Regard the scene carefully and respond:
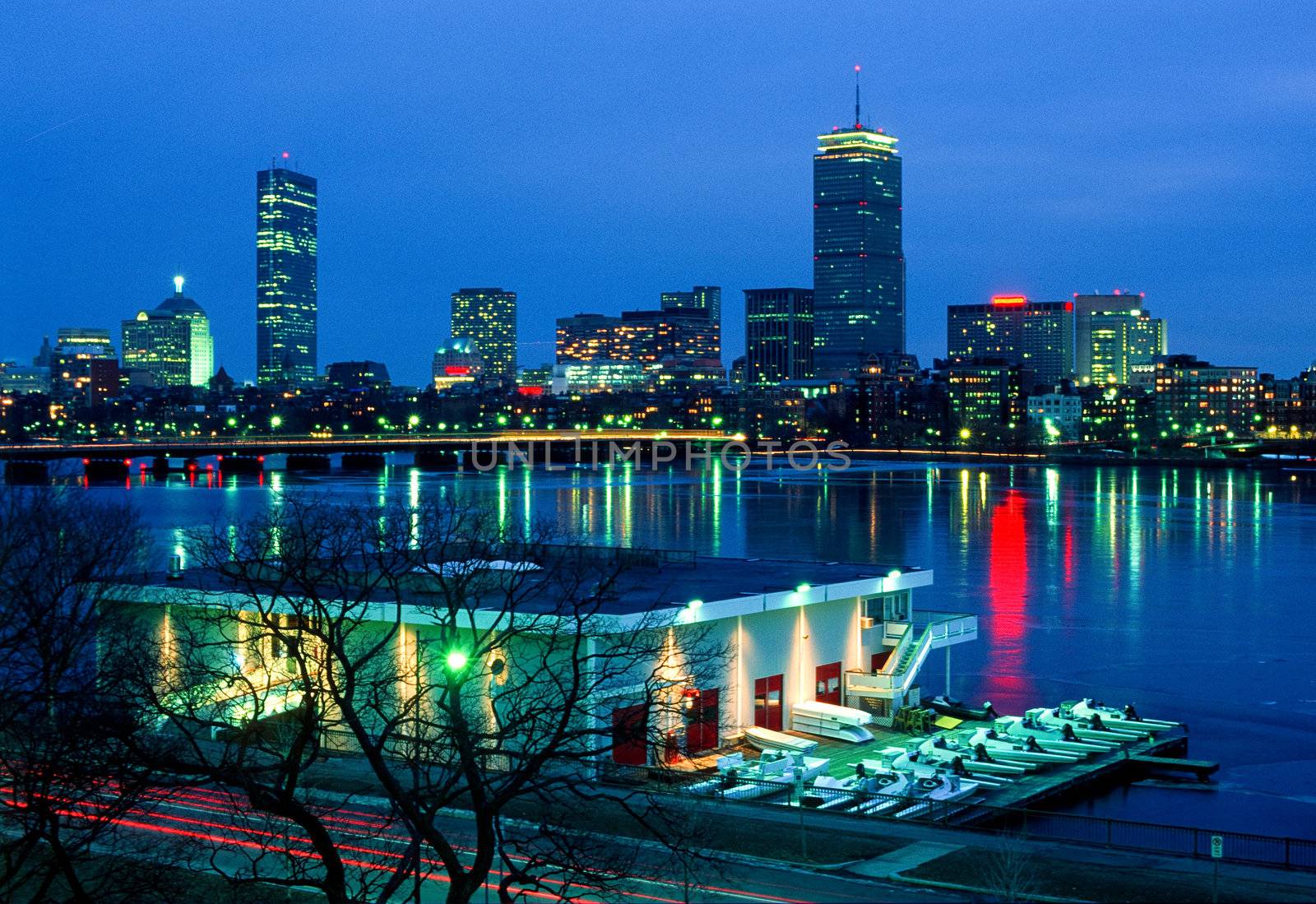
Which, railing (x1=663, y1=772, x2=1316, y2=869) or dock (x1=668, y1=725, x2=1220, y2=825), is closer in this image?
railing (x1=663, y1=772, x2=1316, y2=869)

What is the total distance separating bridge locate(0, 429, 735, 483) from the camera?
426 feet

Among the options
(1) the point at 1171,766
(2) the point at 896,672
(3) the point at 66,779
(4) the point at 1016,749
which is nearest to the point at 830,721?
(2) the point at 896,672

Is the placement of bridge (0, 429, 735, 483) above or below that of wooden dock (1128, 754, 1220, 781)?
above

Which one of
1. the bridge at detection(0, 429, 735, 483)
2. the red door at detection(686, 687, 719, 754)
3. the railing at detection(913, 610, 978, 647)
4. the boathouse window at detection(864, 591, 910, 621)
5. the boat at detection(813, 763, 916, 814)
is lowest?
the boat at detection(813, 763, 916, 814)

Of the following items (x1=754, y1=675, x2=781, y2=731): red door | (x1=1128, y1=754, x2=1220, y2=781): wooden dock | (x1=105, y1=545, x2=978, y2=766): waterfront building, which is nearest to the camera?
(x1=105, y1=545, x2=978, y2=766): waterfront building

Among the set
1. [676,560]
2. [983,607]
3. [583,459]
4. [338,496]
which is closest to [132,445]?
[338,496]

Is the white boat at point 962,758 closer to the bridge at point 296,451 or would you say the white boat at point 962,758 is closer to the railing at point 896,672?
the railing at point 896,672

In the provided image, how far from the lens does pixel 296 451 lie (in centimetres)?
14438

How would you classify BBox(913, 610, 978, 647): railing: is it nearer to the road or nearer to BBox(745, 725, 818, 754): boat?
BBox(745, 725, 818, 754): boat

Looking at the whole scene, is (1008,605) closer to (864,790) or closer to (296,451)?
(864,790)

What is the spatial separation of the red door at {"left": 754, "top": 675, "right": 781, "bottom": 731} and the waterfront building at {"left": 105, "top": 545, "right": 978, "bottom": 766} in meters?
0.03

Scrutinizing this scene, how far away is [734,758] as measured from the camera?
2502 cm

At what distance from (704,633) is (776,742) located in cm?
349

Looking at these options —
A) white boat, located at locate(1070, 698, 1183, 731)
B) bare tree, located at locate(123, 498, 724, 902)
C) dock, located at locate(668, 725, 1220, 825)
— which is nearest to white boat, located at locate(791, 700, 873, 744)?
dock, located at locate(668, 725, 1220, 825)
